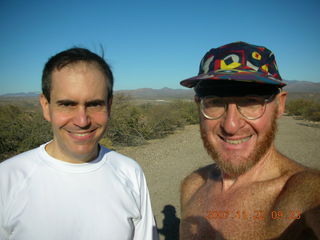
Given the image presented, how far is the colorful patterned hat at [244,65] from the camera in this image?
1.48m

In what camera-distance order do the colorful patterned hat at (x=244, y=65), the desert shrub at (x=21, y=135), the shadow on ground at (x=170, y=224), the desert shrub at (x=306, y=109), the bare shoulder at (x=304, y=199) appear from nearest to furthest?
the bare shoulder at (x=304, y=199) → the colorful patterned hat at (x=244, y=65) → the shadow on ground at (x=170, y=224) → the desert shrub at (x=21, y=135) → the desert shrub at (x=306, y=109)

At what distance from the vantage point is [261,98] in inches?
63.3

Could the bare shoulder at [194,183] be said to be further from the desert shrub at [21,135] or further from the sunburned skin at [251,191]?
the desert shrub at [21,135]

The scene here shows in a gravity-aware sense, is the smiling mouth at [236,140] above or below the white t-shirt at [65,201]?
above

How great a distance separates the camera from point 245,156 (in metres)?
1.69

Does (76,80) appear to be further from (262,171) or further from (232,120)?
(262,171)

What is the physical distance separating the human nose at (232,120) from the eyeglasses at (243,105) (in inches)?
1.1

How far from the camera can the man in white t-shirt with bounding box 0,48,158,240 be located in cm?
144

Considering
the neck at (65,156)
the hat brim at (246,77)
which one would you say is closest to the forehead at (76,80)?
the neck at (65,156)

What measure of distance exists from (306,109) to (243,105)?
25.1 metres

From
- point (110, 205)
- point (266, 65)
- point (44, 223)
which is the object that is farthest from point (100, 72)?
point (266, 65)

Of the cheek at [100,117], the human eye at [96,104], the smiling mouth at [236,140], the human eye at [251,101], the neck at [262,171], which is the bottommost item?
the neck at [262,171]

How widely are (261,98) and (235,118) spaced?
243mm
